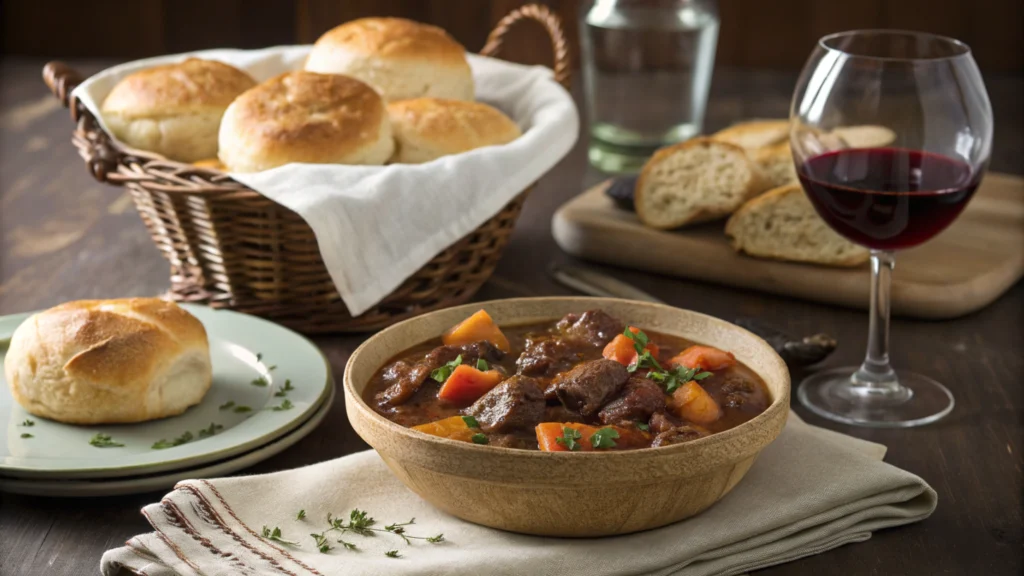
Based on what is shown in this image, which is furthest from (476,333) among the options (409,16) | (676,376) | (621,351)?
(409,16)

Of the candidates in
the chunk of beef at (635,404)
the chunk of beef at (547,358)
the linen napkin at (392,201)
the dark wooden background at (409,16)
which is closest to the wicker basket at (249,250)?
the linen napkin at (392,201)

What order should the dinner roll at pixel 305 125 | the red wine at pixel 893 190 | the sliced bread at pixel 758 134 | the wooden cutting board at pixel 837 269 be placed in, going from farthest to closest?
the sliced bread at pixel 758 134
the wooden cutting board at pixel 837 269
the dinner roll at pixel 305 125
the red wine at pixel 893 190

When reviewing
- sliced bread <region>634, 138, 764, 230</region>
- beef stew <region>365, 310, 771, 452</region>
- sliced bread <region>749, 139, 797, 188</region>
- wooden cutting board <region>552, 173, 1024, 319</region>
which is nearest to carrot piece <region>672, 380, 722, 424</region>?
beef stew <region>365, 310, 771, 452</region>

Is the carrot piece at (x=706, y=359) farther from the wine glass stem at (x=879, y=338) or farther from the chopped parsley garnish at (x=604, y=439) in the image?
the wine glass stem at (x=879, y=338)

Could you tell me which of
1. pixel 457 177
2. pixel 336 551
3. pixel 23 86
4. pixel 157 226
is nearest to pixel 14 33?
pixel 23 86

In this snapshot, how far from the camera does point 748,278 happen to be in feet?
8.85

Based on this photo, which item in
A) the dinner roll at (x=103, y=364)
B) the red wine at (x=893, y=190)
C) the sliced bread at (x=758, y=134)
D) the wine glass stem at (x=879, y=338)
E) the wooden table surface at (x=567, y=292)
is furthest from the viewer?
the sliced bread at (x=758, y=134)

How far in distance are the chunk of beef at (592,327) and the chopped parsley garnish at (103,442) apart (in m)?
0.76

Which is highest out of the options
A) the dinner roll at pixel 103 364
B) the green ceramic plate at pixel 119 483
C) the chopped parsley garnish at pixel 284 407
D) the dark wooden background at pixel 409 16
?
the dinner roll at pixel 103 364

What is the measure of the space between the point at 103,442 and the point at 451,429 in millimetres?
650

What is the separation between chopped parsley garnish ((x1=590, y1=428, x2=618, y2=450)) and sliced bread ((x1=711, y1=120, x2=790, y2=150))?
6.13 ft

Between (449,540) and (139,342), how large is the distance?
703 mm

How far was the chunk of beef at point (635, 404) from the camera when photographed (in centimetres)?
160

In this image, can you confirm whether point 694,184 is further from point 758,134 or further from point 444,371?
point 444,371
